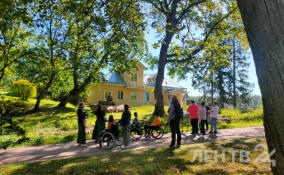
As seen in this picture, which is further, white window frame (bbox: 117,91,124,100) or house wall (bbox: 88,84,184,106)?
white window frame (bbox: 117,91,124,100)

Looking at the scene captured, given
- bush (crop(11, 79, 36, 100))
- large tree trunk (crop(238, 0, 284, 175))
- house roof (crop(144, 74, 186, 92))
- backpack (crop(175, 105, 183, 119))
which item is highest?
house roof (crop(144, 74, 186, 92))

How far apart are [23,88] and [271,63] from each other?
25907 mm

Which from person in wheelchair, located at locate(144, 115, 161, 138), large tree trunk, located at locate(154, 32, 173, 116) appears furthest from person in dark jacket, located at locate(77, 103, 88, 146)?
large tree trunk, located at locate(154, 32, 173, 116)

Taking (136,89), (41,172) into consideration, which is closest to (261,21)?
(41,172)

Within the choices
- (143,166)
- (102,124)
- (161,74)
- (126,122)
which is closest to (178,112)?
(126,122)

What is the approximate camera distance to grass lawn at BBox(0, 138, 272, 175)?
15.8 ft

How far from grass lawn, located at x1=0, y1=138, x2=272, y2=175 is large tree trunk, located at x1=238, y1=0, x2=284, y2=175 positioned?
286cm

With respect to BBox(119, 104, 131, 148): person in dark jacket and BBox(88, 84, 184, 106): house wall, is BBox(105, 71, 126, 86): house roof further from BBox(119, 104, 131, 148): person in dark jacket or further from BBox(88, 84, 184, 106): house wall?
BBox(119, 104, 131, 148): person in dark jacket

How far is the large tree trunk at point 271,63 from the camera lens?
220cm

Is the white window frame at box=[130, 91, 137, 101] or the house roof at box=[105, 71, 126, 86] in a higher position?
the house roof at box=[105, 71, 126, 86]

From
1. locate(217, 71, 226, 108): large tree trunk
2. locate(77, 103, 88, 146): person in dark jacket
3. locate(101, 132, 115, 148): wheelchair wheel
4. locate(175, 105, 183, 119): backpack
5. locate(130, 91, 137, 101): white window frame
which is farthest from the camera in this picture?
locate(217, 71, 226, 108): large tree trunk

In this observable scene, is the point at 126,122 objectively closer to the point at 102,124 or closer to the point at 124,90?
the point at 102,124

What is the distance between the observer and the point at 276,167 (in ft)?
7.46

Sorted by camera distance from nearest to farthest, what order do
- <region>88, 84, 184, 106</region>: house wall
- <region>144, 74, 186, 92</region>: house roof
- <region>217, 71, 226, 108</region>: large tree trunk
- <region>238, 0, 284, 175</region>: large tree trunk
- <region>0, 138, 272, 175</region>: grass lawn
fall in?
<region>238, 0, 284, 175</region>: large tree trunk → <region>0, 138, 272, 175</region>: grass lawn → <region>88, 84, 184, 106</region>: house wall → <region>217, 71, 226, 108</region>: large tree trunk → <region>144, 74, 186, 92</region>: house roof
